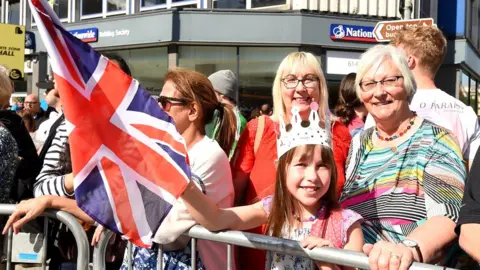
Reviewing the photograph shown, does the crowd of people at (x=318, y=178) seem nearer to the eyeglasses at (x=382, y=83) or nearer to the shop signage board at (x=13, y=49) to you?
the eyeglasses at (x=382, y=83)

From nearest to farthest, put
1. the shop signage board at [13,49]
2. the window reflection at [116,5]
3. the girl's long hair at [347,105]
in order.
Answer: the girl's long hair at [347,105], the shop signage board at [13,49], the window reflection at [116,5]

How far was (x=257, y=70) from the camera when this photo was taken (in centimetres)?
1540

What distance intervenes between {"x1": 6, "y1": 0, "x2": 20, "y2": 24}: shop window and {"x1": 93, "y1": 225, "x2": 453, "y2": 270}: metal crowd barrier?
19.6 metres

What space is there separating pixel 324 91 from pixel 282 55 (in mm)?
12059

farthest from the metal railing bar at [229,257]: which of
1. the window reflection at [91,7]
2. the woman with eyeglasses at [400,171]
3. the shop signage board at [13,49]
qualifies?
the window reflection at [91,7]

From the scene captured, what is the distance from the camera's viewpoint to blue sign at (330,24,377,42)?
15.1 m

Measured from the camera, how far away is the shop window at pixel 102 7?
17.6 metres

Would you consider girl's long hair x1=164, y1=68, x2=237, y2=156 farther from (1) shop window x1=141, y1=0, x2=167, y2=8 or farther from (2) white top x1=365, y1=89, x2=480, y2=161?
(1) shop window x1=141, y1=0, x2=167, y2=8

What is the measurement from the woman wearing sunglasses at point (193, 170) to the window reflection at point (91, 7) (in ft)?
52.1

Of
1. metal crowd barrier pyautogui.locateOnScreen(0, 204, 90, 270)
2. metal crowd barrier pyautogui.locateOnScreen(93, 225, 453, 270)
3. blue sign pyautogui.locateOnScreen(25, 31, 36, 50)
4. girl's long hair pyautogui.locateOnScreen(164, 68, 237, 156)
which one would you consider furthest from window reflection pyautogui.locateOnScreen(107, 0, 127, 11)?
metal crowd barrier pyautogui.locateOnScreen(93, 225, 453, 270)

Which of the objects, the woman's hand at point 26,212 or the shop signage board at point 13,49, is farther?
the shop signage board at point 13,49

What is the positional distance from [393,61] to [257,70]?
12.7 metres

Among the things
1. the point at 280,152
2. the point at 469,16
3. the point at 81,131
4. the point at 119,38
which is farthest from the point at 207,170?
the point at 469,16

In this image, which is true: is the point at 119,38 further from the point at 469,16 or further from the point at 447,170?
the point at 447,170
